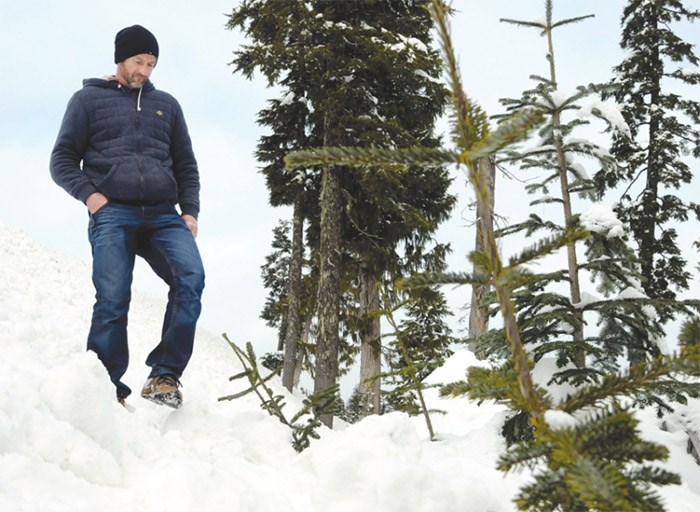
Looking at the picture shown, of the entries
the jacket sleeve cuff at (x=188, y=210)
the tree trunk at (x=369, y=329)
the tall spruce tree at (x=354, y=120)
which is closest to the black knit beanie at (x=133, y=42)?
the jacket sleeve cuff at (x=188, y=210)

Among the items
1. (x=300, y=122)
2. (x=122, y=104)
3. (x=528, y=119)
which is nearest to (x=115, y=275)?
(x=122, y=104)

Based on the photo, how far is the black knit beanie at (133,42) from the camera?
12.1ft

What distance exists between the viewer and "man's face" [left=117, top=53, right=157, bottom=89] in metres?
3.76

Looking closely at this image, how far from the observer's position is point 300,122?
14.5m

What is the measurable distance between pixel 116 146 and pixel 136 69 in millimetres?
526

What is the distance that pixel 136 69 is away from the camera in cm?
378

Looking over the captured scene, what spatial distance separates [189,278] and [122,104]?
3.97 feet

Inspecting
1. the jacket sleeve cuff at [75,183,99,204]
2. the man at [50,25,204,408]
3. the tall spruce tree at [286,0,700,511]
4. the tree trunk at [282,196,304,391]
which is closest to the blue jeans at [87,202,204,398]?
the man at [50,25,204,408]

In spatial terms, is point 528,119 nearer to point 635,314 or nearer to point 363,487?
point 363,487

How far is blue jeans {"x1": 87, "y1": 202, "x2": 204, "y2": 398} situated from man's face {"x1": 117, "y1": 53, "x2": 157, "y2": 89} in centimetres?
83

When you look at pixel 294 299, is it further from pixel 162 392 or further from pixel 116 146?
pixel 162 392

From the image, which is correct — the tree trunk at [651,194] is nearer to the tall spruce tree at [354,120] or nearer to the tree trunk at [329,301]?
the tall spruce tree at [354,120]

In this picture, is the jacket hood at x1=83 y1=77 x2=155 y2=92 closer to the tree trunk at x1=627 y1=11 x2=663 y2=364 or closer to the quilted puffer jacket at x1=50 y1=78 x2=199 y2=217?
the quilted puffer jacket at x1=50 y1=78 x2=199 y2=217

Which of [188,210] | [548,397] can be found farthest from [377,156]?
[188,210]
